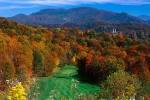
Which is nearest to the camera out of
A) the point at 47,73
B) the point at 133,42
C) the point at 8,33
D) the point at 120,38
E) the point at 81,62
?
the point at 47,73

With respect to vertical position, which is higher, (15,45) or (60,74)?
(15,45)

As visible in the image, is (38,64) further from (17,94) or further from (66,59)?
(17,94)

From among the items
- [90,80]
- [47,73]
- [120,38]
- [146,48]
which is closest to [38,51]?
[47,73]

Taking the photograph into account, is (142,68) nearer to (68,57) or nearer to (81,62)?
(81,62)

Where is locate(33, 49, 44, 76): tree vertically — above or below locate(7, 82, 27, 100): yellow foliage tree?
below

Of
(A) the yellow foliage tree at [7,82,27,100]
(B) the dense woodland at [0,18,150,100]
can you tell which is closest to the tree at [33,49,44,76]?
(B) the dense woodland at [0,18,150,100]

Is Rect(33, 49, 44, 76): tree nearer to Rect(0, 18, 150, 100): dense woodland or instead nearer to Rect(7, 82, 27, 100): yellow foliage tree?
Rect(0, 18, 150, 100): dense woodland

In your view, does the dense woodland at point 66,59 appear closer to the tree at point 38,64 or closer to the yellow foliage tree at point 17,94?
the tree at point 38,64

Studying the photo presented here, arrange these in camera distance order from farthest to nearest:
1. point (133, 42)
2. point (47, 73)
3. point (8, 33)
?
point (133, 42)
point (8, 33)
point (47, 73)

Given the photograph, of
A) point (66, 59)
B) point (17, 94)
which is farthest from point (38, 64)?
point (17, 94)

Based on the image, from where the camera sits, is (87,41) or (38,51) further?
(87,41)

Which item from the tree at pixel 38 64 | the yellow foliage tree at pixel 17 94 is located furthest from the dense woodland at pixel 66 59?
the yellow foliage tree at pixel 17 94
